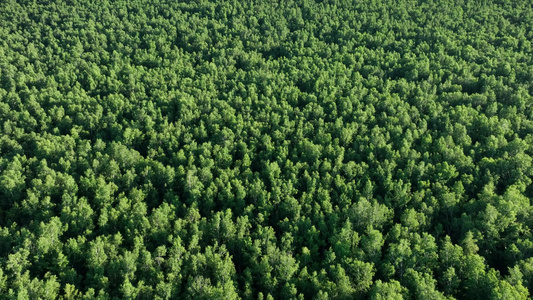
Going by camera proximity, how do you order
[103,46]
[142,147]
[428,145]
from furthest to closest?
[103,46]
[142,147]
[428,145]

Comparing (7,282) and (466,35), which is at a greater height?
(466,35)

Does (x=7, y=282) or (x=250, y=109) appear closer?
(x=7, y=282)

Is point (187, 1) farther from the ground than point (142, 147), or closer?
farther from the ground

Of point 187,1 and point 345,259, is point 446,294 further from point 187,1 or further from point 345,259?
point 187,1

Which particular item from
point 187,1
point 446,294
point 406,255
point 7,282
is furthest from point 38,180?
point 187,1

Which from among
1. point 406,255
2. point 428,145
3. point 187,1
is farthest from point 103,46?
point 406,255

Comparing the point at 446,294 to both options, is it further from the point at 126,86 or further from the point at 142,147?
the point at 126,86

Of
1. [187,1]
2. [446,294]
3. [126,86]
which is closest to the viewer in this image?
[446,294]
